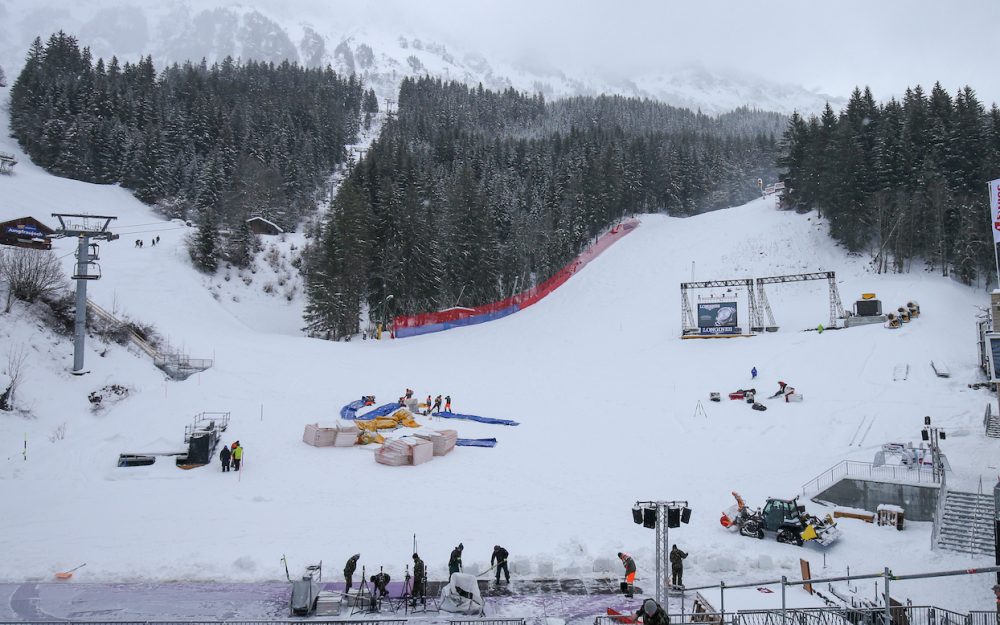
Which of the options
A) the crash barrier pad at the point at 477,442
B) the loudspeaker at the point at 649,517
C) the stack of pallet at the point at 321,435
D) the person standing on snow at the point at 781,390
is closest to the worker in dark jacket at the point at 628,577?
the loudspeaker at the point at 649,517

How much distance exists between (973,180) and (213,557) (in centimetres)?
6028

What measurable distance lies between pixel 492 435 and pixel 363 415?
664 cm

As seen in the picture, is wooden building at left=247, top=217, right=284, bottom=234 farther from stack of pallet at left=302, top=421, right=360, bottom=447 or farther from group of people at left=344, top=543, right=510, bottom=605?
group of people at left=344, top=543, right=510, bottom=605

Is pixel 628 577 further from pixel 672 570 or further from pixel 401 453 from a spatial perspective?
pixel 401 453

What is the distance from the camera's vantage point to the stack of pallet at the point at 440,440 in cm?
2439

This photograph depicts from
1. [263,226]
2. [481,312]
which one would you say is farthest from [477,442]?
[263,226]

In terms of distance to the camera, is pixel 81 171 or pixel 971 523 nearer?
pixel 971 523

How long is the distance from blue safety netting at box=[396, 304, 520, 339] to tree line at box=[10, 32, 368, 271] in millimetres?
19547

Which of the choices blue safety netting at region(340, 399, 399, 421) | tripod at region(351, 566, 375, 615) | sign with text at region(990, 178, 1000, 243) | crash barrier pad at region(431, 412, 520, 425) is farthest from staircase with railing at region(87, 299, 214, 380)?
sign with text at region(990, 178, 1000, 243)

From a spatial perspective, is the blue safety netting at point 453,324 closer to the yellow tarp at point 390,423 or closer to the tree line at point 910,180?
the yellow tarp at point 390,423

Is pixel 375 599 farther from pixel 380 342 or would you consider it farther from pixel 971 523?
pixel 380 342

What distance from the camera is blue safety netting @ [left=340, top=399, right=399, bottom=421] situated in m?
28.9

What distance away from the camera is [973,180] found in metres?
49.5

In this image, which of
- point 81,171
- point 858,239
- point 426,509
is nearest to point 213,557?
point 426,509
